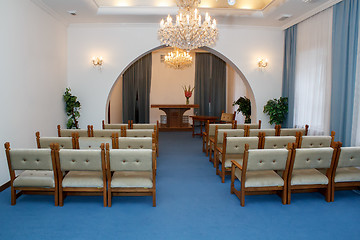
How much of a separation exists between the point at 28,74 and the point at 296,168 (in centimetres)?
496

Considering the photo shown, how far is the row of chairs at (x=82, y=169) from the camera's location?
3.15 metres

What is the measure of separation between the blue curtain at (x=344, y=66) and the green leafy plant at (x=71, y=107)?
238 inches

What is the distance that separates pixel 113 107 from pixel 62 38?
14.0ft

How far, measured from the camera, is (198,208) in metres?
3.39

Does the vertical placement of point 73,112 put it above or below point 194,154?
above

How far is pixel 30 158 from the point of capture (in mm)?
3178

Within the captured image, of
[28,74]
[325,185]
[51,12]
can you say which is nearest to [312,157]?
[325,185]

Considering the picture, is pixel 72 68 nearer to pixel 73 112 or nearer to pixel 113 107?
pixel 73 112

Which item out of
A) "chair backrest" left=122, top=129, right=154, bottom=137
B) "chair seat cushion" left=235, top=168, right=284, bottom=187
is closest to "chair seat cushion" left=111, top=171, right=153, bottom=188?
"chair seat cushion" left=235, top=168, right=284, bottom=187

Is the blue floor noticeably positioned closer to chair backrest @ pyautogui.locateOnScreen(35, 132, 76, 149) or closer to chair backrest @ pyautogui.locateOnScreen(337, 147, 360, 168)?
chair backrest @ pyautogui.locateOnScreen(337, 147, 360, 168)

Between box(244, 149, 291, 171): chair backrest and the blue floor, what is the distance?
58 cm

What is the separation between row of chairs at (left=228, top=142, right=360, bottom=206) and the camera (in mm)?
3262

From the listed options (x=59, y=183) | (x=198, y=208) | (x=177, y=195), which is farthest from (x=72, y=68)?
(x=198, y=208)

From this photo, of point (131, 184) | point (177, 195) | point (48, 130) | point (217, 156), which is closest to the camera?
point (131, 184)
